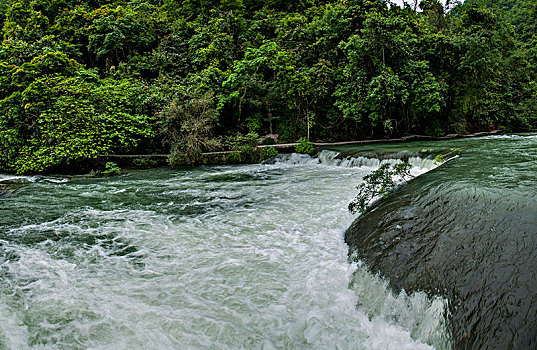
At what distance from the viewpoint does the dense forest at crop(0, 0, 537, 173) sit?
13.9m

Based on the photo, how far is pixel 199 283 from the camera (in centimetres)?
380

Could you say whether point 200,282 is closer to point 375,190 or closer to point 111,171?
point 375,190

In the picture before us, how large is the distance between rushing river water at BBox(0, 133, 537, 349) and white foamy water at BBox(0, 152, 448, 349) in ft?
0.05

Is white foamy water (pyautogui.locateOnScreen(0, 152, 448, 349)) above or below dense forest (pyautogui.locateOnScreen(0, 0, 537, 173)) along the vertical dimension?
below

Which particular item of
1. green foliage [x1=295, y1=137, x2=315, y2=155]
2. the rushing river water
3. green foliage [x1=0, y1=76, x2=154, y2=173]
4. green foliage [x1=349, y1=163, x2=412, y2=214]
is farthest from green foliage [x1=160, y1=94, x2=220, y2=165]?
green foliage [x1=349, y1=163, x2=412, y2=214]

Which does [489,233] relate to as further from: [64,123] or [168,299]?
[64,123]

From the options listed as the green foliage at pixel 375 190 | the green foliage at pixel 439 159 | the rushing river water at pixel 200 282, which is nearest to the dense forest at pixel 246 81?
the green foliage at pixel 439 159

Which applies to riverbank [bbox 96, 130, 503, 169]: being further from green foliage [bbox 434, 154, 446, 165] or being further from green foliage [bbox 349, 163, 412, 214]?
green foliage [bbox 349, 163, 412, 214]

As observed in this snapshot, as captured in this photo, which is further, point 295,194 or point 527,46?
point 527,46

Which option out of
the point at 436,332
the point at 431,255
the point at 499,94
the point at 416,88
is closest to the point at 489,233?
the point at 431,255

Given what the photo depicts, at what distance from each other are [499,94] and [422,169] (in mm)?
17664

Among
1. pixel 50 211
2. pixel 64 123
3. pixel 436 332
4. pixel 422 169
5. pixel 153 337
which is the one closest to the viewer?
pixel 436 332

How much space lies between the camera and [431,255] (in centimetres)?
323

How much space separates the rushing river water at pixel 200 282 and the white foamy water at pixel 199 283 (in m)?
0.02
